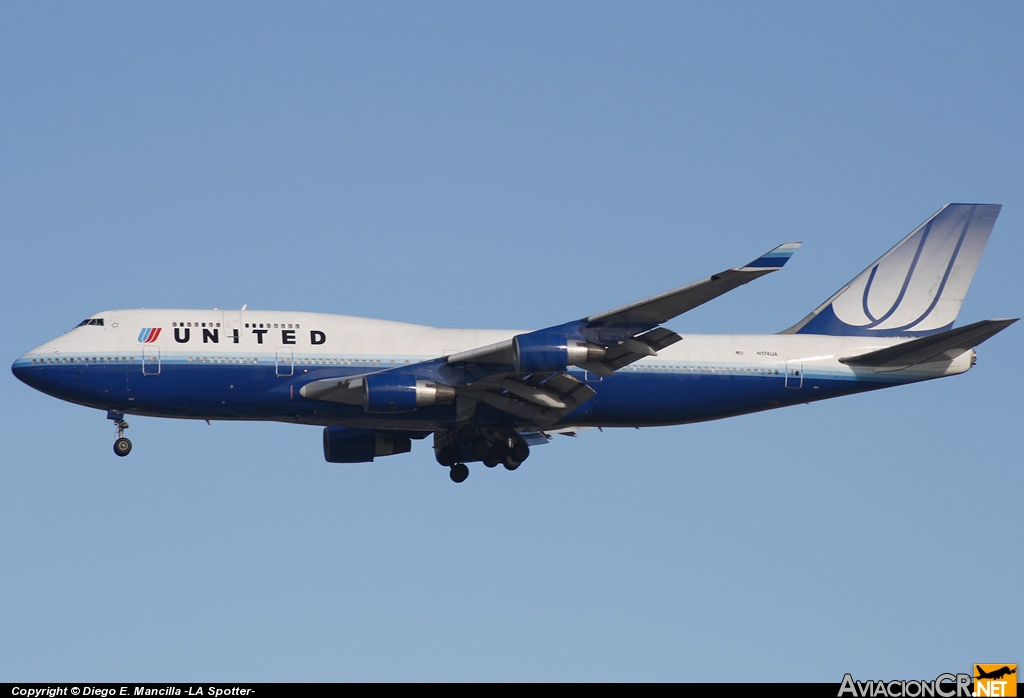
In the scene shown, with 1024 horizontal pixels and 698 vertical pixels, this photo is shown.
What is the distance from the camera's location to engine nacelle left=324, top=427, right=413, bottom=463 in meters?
50.9

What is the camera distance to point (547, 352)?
4281cm

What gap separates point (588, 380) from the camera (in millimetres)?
47500

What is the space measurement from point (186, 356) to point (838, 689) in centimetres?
2313

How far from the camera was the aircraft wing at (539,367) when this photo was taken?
139ft

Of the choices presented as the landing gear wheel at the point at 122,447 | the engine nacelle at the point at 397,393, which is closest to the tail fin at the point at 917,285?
the engine nacelle at the point at 397,393

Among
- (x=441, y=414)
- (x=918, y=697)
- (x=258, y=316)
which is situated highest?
(x=258, y=316)

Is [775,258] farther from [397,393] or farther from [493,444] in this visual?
[493,444]

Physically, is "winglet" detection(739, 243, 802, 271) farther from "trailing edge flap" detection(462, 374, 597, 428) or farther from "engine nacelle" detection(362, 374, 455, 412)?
"engine nacelle" detection(362, 374, 455, 412)

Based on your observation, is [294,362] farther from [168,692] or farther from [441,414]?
[168,692]

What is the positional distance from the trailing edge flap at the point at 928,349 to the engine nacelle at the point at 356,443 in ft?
52.0

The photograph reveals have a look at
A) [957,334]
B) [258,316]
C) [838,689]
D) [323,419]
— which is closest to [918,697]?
[838,689]

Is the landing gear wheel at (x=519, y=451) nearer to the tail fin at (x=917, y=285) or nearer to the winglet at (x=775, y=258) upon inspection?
the tail fin at (x=917, y=285)

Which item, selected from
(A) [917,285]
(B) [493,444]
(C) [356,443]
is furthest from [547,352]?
(A) [917,285]

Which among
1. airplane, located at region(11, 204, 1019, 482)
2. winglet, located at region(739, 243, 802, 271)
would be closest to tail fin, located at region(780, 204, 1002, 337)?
airplane, located at region(11, 204, 1019, 482)
